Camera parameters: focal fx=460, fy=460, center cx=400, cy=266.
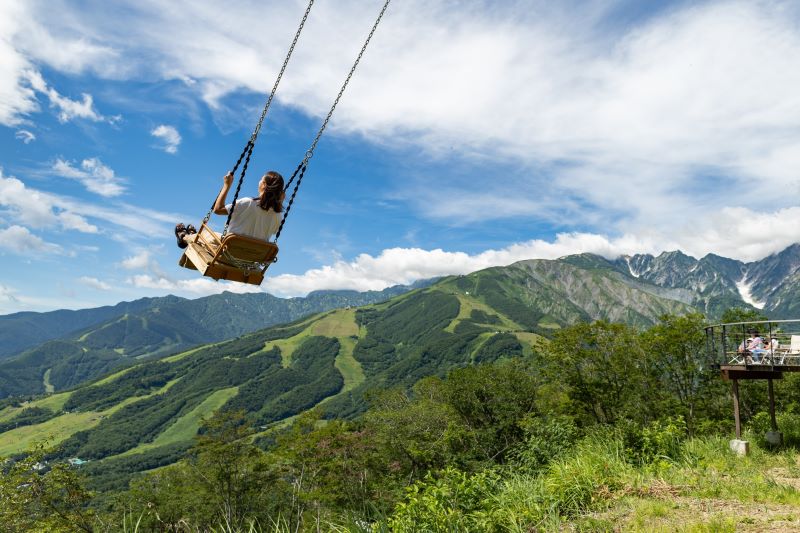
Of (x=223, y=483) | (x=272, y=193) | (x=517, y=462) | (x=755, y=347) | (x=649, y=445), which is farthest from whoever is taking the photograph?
(x=223, y=483)

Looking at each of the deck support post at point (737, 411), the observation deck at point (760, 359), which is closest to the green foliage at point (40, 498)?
the deck support post at point (737, 411)

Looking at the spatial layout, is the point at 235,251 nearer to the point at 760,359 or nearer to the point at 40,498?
the point at 760,359

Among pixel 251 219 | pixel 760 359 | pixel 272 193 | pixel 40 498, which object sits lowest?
pixel 40 498

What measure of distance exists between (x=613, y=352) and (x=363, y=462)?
20.7 m

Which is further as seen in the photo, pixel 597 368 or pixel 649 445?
pixel 597 368

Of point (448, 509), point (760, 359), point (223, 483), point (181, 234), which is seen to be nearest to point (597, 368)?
point (760, 359)

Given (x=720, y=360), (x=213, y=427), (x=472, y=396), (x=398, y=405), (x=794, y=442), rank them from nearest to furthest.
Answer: (x=794, y=442)
(x=720, y=360)
(x=472, y=396)
(x=213, y=427)
(x=398, y=405)

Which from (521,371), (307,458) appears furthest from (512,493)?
(307,458)

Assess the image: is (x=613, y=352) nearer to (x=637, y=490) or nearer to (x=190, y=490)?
(x=637, y=490)

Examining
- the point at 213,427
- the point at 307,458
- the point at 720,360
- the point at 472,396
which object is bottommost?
the point at 307,458

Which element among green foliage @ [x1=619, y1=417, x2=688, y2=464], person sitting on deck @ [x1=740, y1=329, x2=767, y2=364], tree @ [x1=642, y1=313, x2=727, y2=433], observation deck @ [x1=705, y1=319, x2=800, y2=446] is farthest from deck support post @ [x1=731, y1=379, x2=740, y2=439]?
tree @ [x1=642, y1=313, x2=727, y2=433]

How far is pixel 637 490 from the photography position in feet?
25.4

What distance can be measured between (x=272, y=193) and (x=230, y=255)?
1.33 metres

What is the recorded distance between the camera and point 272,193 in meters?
7.98
